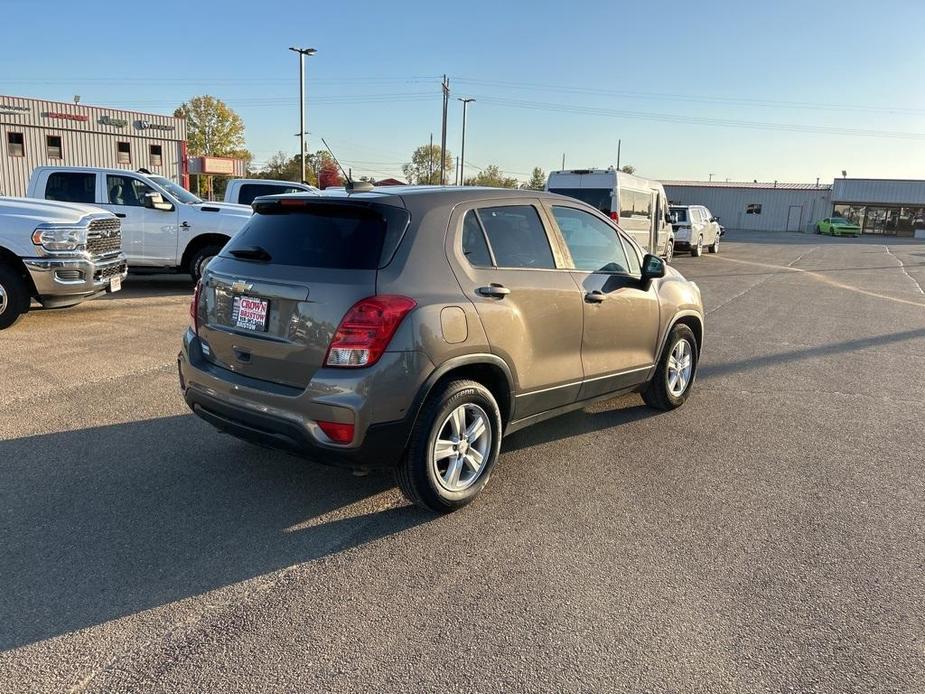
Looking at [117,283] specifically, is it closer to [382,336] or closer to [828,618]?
[382,336]

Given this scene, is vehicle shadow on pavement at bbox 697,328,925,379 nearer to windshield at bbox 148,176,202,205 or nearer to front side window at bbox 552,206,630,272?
front side window at bbox 552,206,630,272

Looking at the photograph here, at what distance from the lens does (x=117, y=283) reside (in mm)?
9188

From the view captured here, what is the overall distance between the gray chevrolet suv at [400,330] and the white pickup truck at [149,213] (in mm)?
8080

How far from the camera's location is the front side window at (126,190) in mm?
11484

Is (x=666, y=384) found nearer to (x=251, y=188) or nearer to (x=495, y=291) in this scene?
(x=495, y=291)

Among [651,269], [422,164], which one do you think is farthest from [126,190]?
[422,164]

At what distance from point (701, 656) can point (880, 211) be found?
71884 millimetres

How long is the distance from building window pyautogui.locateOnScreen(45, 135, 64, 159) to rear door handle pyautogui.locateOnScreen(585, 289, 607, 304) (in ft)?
146

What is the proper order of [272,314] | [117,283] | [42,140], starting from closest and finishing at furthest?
[272,314]
[117,283]
[42,140]

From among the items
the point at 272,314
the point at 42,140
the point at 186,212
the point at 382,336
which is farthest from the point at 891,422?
the point at 42,140

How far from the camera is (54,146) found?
4088 cm

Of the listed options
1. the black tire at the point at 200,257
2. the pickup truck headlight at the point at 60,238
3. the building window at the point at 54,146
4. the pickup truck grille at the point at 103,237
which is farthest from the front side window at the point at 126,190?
the building window at the point at 54,146

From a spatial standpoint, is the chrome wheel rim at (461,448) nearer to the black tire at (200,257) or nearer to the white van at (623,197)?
the black tire at (200,257)

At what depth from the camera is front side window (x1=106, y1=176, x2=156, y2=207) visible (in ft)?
37.7
